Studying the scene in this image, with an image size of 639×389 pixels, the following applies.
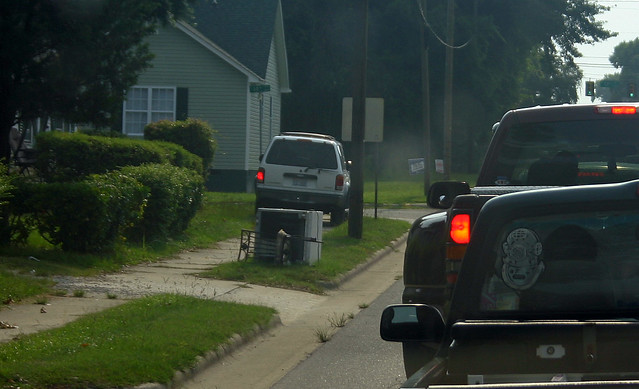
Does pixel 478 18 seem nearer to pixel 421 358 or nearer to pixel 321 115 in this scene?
pixel 321 115

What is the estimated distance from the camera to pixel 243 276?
12656mm

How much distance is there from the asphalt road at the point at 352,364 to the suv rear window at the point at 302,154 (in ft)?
33.8

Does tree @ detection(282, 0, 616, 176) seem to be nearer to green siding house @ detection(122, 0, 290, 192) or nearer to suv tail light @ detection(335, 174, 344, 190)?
green siding house @ detection(122, 0, 290, 192)

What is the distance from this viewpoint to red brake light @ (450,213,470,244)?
4996mm

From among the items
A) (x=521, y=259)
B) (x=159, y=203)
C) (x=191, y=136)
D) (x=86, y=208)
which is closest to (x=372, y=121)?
(x=159, y=203)

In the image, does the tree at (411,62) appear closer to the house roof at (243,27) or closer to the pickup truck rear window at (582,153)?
the house roof at (243,27)

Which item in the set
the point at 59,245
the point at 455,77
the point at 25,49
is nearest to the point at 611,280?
the point at 59,245

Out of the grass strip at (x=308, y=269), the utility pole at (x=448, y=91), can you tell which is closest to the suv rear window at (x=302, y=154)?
the grass strip at (x=308, y=269)

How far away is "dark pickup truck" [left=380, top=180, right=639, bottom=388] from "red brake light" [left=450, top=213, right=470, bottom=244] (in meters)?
1.26

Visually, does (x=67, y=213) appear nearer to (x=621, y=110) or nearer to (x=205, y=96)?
(x=621, y=110)

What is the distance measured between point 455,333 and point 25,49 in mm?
11853

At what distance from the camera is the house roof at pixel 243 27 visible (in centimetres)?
3400

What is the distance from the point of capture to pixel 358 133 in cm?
1778

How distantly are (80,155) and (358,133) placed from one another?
524 cm
